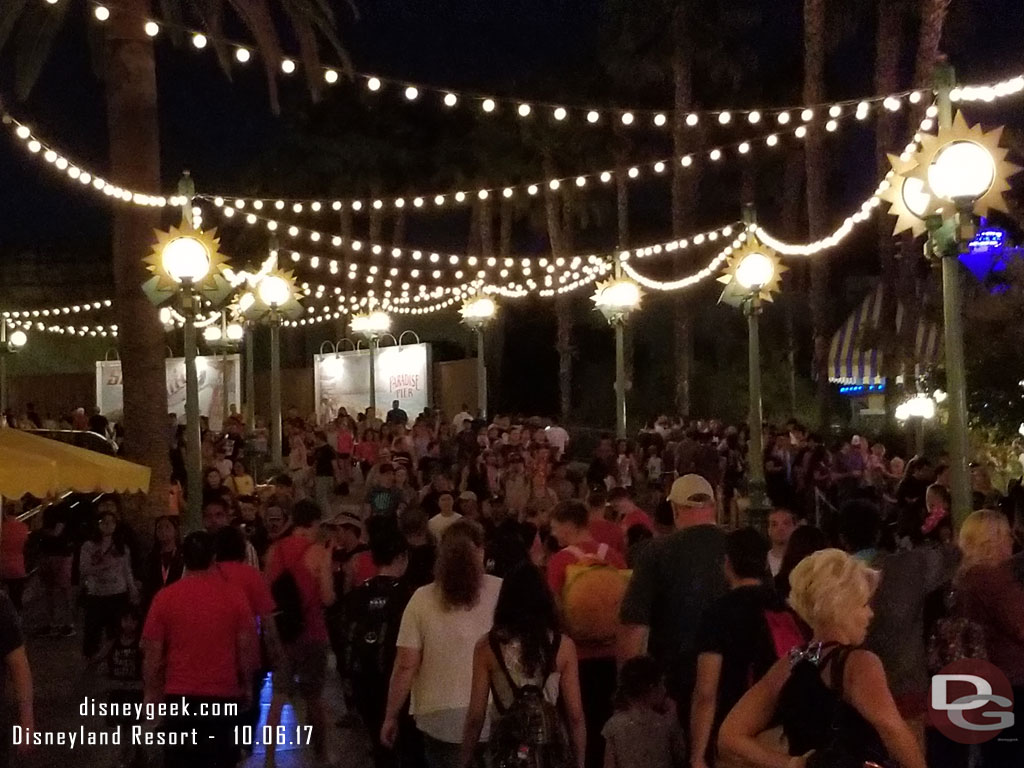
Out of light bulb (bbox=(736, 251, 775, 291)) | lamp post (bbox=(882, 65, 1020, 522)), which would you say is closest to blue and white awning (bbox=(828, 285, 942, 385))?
light bulb (bbox=(736, 251, 775, 291))

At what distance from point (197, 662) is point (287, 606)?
1493mm

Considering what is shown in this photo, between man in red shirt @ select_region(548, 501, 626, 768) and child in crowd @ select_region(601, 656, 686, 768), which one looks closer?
child in crowd @ select_region(601, 656, 686, 768)

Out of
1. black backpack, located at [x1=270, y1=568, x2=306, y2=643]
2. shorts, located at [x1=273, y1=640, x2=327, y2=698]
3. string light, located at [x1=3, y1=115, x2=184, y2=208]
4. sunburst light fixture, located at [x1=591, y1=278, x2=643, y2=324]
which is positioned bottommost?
shorts, located at [x1=273, y1=640, x2=327, y2=698]

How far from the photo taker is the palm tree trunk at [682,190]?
3209 cm

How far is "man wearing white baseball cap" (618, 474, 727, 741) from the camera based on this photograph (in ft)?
18.7

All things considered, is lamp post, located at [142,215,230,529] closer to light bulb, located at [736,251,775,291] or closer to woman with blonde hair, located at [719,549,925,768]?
light bulb, located at [736,251,775,291]

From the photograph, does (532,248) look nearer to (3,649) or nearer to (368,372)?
(368,372)

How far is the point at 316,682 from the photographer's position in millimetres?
7641

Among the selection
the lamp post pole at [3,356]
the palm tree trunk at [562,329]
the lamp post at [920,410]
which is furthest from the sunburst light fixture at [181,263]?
the palm tree trunk at [562,329]

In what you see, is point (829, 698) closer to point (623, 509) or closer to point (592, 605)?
point (592, 605)

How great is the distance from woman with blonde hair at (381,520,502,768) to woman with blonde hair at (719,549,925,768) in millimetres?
1760

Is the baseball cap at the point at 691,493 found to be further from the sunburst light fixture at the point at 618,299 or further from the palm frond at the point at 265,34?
the sunburst light fixture at the point at 618,299

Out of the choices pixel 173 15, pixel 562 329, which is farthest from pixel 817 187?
pixel 173 15

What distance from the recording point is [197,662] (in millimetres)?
6020
